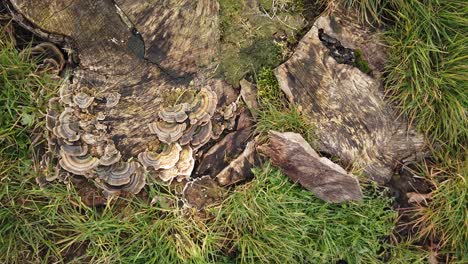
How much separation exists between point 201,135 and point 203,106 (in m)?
0.24

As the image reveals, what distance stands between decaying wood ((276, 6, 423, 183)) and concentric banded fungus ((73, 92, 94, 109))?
1.51 metres

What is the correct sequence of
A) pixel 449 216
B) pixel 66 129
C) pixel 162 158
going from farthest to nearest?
pixel 449 216, pixel 162 158, pixel 66 129

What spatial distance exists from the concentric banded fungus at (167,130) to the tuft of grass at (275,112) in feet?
2.23

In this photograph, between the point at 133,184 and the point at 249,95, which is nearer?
the point at 133,184

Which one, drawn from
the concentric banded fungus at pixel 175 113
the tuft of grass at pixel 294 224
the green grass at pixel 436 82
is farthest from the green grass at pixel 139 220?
the green grass at pixel 436 82

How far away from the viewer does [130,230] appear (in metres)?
3.63

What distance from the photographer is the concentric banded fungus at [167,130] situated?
350 cm

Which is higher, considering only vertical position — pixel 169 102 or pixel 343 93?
pixel 169 102

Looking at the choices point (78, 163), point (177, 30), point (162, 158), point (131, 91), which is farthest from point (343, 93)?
point (78, 163)

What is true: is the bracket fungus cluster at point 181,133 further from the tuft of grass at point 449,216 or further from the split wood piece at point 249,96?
the tuft of grass at point 449,216

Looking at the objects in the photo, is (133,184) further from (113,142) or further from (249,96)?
(249,96)

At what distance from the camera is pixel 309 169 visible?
3746 millimetres

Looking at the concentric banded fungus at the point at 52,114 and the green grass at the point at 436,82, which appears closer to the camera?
the concentric banded fungus at the point at 52,114

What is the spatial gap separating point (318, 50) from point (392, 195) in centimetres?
147
